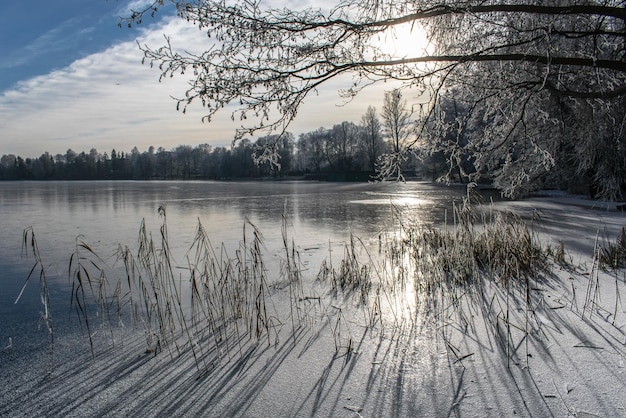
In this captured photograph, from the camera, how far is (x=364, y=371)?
273cm

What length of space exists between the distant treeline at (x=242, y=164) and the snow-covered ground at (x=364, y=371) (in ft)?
119

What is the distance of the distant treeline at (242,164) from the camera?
56.4 m

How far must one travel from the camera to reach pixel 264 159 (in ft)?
13.2

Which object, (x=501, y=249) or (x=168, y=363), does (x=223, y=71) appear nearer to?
(x=168, y=363)

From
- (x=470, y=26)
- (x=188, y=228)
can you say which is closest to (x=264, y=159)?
(x=470, y=26)

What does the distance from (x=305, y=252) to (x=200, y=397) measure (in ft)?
15.0

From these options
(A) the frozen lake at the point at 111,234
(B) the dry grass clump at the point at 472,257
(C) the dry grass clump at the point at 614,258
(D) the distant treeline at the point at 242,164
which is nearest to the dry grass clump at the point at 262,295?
(B) the dry grass clump at the point at 472,257

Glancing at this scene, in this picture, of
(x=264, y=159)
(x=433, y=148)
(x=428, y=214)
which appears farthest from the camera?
(x=428, y=214)

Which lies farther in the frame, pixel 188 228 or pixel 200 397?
pixel 188 228

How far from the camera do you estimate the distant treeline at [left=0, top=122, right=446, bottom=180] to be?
56.4 m

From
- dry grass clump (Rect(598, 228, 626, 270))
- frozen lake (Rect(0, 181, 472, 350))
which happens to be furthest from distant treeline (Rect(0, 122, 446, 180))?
dry grass clump (Rect(598, 228, 626, 270))

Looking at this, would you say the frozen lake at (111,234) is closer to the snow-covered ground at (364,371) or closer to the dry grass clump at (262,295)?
the dry grass clump at (262,295)

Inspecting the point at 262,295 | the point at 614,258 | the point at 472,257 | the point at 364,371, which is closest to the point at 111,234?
the point at 262,295

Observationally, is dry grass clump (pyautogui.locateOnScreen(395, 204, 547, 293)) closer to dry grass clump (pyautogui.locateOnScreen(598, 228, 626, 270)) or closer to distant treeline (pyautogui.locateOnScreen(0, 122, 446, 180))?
dry grass clump (pyautogui.locateOnScreen(598, 228, 626, 270))
